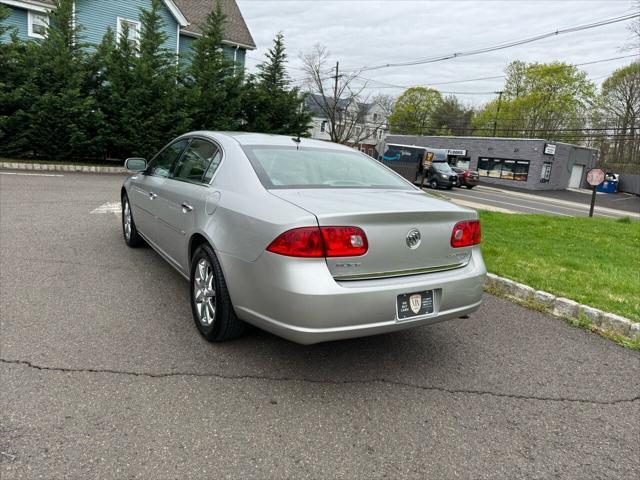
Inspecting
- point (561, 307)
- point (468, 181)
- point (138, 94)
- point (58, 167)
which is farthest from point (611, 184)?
point (561, 307)

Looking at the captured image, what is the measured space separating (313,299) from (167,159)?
289 cm

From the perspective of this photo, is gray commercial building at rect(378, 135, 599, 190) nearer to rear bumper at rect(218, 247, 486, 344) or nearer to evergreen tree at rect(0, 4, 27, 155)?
evergreen tree at rect(0, 4, 27, 155)

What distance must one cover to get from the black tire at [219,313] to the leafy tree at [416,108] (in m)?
70.7

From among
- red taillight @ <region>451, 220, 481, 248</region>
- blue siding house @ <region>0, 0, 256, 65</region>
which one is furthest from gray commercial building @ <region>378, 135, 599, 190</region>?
red taillight @ <region>451, 220, 481, 248</region>

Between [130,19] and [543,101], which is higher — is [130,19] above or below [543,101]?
below

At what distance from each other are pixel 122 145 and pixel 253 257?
14736 mm

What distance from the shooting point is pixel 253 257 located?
270 cm

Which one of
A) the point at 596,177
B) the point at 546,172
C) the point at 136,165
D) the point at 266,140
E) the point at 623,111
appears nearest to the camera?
the point at 266,140

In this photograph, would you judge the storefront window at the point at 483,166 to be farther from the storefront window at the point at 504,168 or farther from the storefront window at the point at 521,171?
the storefront window at the point at 521,171

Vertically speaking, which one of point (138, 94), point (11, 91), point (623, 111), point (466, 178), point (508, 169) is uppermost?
point (623, 111)

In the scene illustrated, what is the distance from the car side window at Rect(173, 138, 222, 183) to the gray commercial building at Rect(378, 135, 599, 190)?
3442cm

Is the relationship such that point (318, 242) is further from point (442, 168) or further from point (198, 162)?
point (442, 168)

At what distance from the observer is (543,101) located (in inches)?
2223

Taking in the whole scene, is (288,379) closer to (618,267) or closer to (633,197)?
(618,267)
